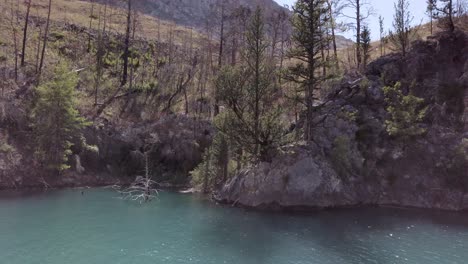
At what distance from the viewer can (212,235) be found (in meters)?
26.7

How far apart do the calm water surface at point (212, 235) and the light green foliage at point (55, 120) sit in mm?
7874

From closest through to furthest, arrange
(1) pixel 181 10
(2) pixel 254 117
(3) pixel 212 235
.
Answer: (3) pixel 212 235 → (2) pixel 254 117 → (1) pixel 181 10

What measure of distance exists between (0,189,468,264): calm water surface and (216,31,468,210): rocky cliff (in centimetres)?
276

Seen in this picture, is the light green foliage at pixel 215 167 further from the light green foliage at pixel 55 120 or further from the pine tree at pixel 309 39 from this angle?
the light green foliage at pixel 55 120

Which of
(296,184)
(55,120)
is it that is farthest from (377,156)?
(55,120)

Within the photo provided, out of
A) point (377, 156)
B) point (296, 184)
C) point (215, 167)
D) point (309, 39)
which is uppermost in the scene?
point (309, 39)

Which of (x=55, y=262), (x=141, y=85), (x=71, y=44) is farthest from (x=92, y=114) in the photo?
(x=55, y=262)

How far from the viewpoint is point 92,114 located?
5278cm

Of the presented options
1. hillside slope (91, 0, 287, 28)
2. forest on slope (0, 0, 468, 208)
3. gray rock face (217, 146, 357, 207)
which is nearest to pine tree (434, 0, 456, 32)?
forest on slope (0, 0, 468, 208)

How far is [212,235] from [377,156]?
22.2 m

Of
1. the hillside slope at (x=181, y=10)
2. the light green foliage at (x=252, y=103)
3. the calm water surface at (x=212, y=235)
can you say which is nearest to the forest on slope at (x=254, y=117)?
the light green foliage at (x=252, y=103)

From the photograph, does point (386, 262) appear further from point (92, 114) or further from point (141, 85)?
point (141, 85)

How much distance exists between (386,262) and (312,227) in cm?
845

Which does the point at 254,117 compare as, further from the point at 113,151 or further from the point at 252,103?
the point at 113,151
